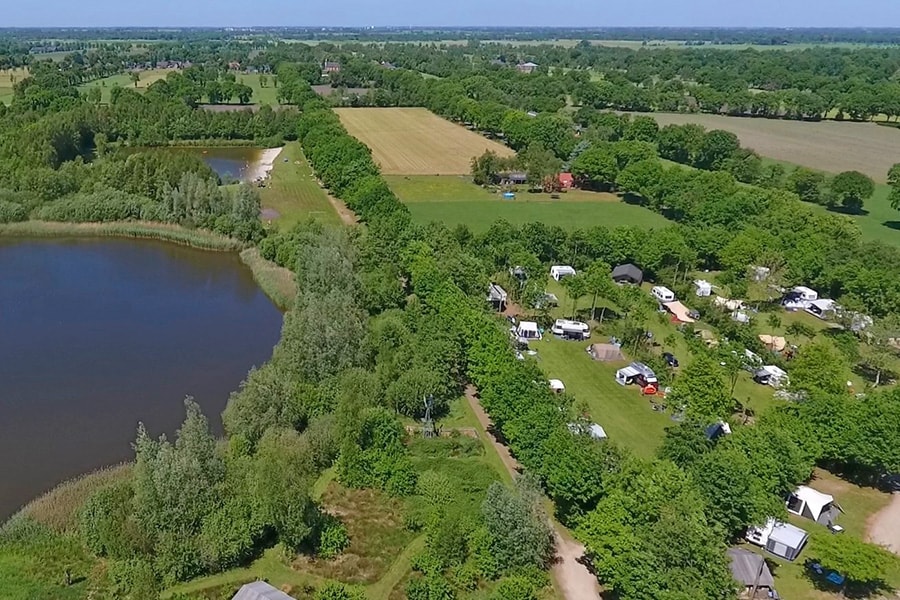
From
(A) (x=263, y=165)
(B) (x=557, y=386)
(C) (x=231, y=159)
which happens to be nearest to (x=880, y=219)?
(B) (x=557, y=386)

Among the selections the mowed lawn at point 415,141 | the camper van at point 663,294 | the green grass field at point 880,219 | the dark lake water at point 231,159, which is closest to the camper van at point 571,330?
the camper van at point 663,294

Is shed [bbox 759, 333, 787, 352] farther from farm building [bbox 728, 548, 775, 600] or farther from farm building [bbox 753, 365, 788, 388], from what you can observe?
farm building [bbox 728, 548, 775, 600]

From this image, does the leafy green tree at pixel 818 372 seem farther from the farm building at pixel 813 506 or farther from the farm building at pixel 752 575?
the farm building at pixel 752 575

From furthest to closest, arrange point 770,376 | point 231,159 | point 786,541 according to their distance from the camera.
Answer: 1. point 231,159
2. point 770,376
3. point 786,541

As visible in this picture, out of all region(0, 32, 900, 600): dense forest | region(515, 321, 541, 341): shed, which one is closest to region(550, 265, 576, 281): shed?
region(0, 32, 900, 600): dense forest

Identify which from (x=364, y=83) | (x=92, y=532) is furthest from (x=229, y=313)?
(x=364, y=83)

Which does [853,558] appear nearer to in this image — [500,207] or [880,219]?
[500,207]

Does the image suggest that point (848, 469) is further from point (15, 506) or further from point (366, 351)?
point (15, 506)
